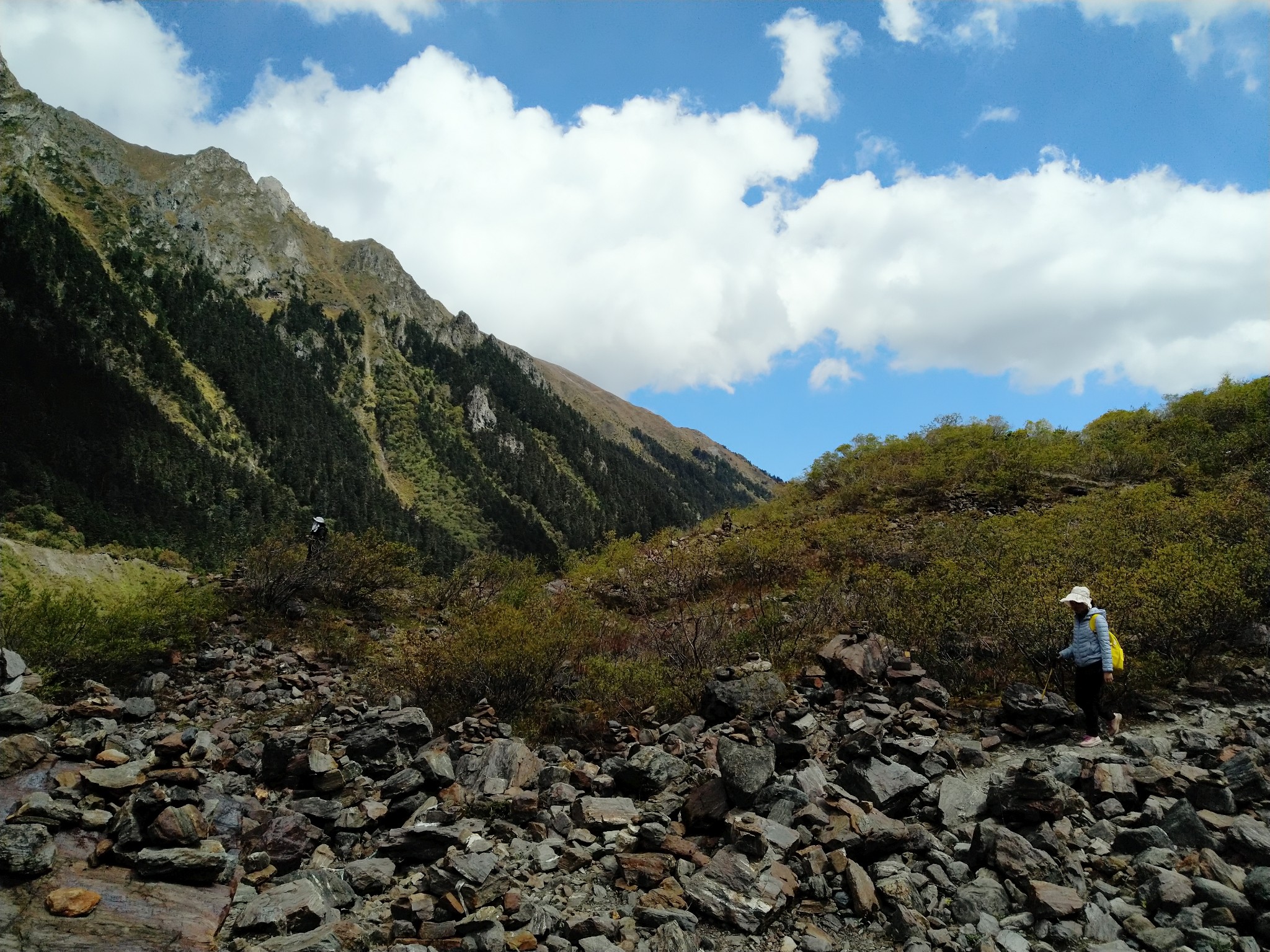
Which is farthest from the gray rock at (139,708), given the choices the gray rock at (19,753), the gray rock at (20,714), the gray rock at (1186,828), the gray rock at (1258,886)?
the gray rock at (1258,886)

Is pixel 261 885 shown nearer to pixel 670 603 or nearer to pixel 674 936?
pixel 674 936

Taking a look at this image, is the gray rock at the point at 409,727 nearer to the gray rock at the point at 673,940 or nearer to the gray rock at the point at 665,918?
the gray rock at the point at 665,918

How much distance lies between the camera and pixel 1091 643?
722 cm

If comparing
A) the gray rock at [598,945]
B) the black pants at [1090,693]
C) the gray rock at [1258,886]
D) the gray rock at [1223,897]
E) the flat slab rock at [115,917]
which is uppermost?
the black pants at [1090,693]

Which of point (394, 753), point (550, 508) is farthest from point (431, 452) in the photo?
point (394, 753)

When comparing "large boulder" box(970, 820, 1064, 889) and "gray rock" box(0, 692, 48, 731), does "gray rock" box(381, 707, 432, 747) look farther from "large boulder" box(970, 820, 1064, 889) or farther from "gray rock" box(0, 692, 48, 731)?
"large boulder" box(970, 820, 1064, 889)

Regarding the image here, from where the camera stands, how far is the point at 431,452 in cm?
12962

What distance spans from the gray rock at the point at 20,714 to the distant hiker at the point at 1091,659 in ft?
37.9

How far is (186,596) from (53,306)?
3931 inches

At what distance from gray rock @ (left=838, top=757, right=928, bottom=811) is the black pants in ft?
7.68

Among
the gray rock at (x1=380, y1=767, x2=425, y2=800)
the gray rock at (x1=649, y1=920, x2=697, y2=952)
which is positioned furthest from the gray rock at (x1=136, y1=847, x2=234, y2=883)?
the gray rock at (x1=649, y1=920, x2=697, y2=952)

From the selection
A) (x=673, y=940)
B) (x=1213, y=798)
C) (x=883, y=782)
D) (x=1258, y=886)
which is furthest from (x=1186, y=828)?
(x=673, y=940)

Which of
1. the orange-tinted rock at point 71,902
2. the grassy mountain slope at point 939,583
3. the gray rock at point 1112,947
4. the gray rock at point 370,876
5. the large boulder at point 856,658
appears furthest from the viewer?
the large boulder at point 856,658

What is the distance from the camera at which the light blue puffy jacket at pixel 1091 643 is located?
7070 millimetres
